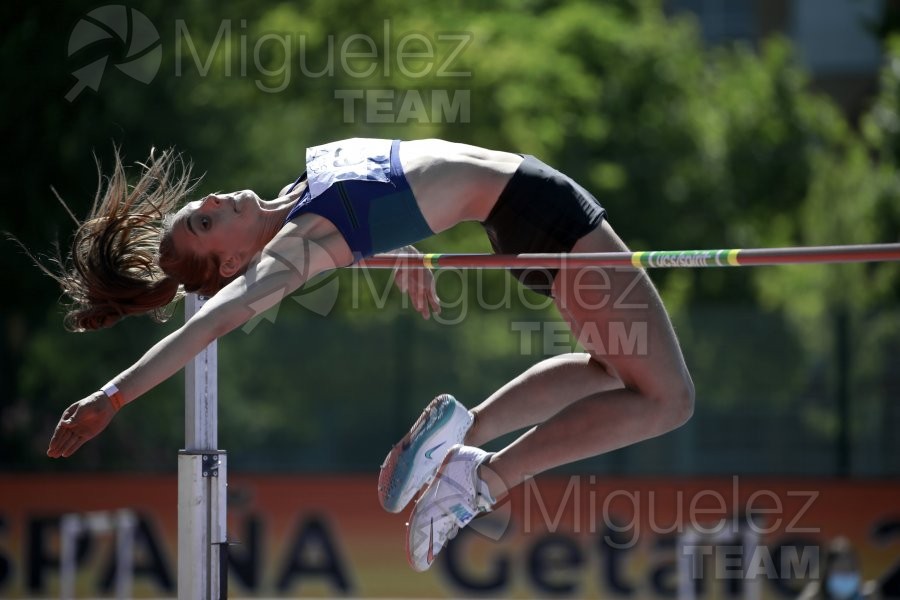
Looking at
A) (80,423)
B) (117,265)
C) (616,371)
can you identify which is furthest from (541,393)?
(80,423)

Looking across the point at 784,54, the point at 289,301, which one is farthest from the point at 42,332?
the point at 784,54

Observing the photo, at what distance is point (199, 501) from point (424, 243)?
9.24m

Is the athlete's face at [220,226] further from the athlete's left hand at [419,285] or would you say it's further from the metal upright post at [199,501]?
the athlete's left hand at [419,285]

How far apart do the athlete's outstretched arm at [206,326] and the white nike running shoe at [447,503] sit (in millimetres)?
763

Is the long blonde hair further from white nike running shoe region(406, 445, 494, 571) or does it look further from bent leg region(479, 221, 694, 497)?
bent leg region(479, 221, 694, 497)

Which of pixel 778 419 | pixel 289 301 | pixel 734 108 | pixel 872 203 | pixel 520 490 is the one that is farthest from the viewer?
pixel 734 108

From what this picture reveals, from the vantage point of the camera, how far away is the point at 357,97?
13602 millimetres

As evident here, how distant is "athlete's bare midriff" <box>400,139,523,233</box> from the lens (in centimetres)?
366

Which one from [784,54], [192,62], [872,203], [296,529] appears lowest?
[296,529]

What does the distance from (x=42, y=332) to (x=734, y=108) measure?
11.3 m

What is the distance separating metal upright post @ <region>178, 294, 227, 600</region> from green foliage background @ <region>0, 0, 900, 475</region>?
182 inches

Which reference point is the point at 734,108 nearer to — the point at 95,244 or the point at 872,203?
the point at 872,203

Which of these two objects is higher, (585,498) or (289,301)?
(289,301)

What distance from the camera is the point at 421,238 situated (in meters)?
3.80
